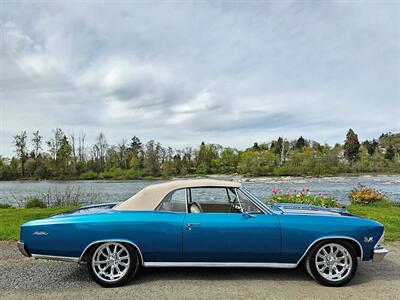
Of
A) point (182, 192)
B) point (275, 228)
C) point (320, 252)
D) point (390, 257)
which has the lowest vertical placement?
point (390, 257)

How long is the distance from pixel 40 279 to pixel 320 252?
3.90 metres

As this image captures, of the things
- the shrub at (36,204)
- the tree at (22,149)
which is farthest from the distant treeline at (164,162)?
the shrub at (36,204)

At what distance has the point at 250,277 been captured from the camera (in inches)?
183

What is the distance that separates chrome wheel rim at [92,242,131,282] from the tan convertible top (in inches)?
21.9

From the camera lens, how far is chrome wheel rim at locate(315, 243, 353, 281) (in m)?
4.40

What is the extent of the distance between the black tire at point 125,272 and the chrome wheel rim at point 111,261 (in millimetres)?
19

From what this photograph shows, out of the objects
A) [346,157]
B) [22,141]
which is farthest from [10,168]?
[346,157]

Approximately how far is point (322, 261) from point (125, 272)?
2626mm

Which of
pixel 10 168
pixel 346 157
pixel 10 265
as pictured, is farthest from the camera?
pixel 346 157

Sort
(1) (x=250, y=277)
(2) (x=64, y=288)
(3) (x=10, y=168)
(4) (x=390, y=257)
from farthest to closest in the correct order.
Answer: (3) (x=10, y=168) → (4) (x=390, y=257) → (1) (x=250, y=277) → (2) (x=64, y=288)

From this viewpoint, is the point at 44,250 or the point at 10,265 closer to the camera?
the point at 44,250

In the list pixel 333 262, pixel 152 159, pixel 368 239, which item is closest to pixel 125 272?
pixel 333 262

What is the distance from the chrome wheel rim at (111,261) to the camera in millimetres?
4371

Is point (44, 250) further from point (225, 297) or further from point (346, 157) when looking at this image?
point (346, 157)
